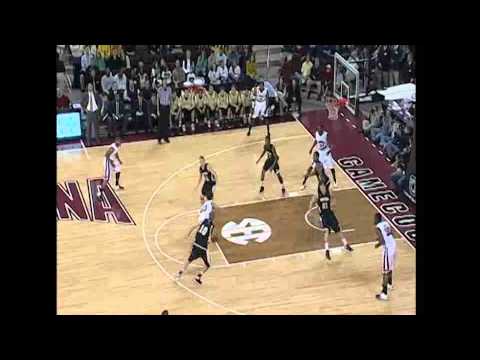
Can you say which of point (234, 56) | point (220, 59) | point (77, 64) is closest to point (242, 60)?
point (234, 56)

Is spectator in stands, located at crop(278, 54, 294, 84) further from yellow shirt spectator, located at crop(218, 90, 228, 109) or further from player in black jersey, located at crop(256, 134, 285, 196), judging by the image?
player in black jersey, located at crop(256, 134, 285, 196)

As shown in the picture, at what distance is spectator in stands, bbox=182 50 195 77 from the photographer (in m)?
26.4

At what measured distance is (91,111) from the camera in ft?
82.0

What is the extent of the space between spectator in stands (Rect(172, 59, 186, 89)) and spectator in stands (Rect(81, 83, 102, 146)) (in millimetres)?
1806

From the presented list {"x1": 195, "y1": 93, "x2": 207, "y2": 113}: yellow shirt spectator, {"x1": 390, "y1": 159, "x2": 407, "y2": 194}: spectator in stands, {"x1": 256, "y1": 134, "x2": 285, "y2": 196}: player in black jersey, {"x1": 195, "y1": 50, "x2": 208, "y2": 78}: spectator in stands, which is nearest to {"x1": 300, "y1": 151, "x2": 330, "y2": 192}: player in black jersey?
{"x1": 256, "y1": 134, "x2": 285, "y2": 196}: player in black jersey

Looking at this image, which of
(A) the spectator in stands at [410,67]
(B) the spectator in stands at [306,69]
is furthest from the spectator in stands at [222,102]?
(A) the spectator in stands at [410,67]

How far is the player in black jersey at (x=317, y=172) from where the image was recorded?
2099 cm

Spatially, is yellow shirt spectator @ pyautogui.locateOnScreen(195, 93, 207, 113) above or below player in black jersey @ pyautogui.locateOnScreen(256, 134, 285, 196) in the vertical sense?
above

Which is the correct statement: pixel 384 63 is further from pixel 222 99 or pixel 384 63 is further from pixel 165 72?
pixel 165 72

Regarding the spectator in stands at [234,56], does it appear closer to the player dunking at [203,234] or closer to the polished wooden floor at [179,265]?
the polished wooden floor at [179,265]

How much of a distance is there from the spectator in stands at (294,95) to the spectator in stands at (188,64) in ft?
7.29

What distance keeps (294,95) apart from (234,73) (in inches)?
56.3

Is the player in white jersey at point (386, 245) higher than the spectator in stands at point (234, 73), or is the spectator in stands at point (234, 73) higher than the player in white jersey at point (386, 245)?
the spectator in stands at point (234, 73)

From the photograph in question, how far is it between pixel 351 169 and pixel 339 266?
3.79 m
